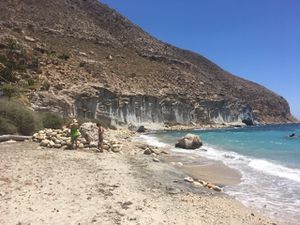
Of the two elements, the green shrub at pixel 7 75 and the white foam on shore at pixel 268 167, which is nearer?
the white foam on shore at pixel 268 167

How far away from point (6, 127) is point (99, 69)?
46916 millimetres

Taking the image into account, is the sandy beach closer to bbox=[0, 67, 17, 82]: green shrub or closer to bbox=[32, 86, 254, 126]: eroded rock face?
bbox=[32, 86, 254, 126]: eroded rock face

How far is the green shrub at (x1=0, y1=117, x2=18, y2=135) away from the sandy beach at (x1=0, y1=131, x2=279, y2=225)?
571cm

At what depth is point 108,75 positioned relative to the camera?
66.8 m

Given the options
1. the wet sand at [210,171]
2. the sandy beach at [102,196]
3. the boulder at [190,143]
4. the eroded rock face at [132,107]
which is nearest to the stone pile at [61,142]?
the wet sand at [210,171]

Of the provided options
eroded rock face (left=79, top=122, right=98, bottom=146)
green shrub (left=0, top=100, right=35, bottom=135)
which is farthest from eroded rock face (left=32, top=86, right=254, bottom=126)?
eroded rock face (left=79, top=122, right=98, bottom=146)

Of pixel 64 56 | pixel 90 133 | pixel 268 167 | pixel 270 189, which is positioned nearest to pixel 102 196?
pixel 270 189

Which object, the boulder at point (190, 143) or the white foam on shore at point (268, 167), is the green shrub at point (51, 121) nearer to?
the boulder at point (190, 143)

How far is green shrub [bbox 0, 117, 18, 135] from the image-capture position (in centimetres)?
2030

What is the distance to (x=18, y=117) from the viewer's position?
71.3ft

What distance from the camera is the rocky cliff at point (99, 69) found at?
52469mm

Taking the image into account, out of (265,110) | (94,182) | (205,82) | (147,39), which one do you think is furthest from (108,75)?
(265,110)

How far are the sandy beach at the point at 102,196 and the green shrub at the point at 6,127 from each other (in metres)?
5.71

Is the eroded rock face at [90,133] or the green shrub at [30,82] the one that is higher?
the green shrub at [30,82]
